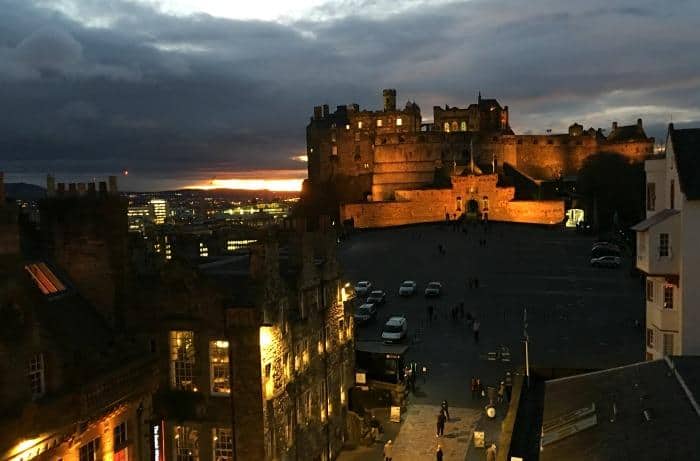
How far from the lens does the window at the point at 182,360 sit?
830 inches

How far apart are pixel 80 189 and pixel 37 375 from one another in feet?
22.8

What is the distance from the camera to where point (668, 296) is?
26.6 m

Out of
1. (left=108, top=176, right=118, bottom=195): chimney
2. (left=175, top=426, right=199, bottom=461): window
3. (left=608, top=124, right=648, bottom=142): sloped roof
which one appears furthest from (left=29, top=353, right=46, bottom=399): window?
(left=608, top=124, right=648, bottom=142): sloped roof

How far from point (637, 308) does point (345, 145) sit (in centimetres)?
7686

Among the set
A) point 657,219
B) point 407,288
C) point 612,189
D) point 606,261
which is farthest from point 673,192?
point 612,189

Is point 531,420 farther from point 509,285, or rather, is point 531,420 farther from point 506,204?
point 506,204

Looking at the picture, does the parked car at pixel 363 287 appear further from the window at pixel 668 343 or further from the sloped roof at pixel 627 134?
the sloped roof at pixel 627 134

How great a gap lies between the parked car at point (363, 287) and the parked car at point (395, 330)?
10549 millimetres

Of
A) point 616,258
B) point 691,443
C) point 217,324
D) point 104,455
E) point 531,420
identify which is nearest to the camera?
point 691,443

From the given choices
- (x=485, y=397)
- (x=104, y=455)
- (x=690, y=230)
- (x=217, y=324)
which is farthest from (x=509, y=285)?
(x=104, y=455)

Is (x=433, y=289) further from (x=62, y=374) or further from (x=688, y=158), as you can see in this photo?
(x=62, y=374)

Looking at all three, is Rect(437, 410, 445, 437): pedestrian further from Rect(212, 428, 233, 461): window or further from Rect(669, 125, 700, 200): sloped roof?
Rect(669, 125, 700, 200): sloped roof

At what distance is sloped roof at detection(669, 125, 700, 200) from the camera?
81.8 ft

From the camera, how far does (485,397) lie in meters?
31.9
